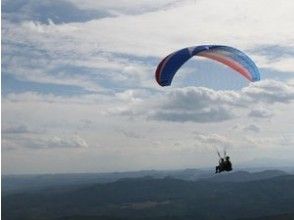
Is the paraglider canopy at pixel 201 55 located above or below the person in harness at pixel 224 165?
above

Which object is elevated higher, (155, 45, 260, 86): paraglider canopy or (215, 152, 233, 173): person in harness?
(155, 45, 260, 86): paraglider canopy

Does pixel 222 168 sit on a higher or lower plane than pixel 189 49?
lower

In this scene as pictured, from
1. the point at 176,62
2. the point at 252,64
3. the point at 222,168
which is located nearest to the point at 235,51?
the point at 252,64

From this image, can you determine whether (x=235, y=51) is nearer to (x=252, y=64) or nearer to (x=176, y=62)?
(x=252, y=64)

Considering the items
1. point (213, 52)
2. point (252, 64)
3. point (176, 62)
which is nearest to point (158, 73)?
point (176, 62)

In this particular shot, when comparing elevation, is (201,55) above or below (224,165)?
above

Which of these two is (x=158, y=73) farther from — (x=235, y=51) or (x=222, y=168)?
(x=222, y=168)
